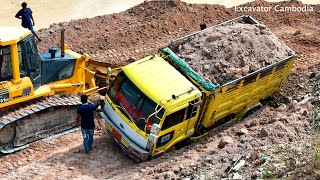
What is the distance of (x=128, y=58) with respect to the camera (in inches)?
656

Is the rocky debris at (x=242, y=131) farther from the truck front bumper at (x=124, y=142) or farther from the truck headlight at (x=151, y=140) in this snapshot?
the truck front bumper at (x=124, y=142)

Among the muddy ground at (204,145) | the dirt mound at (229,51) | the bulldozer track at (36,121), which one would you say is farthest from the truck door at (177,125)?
the bulldozer track at (36,121)

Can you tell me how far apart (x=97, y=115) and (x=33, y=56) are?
2220 millimetres

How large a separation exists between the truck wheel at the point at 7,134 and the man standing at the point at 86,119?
1.48m

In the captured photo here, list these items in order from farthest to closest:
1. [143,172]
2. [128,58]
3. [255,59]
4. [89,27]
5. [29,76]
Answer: [89,27] → [128,58] → [255,59] → [29,76] → [143,172]

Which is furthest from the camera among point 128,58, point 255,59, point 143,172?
point 128,58

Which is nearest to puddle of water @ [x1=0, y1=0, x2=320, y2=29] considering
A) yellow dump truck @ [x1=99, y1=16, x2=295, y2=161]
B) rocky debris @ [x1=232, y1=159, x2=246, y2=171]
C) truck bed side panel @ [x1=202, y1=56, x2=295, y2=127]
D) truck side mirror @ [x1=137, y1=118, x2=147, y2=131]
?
yellow dump truck @ [x1=99, y1=16, x2=295, y2=161]

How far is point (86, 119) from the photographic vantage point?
465 inches

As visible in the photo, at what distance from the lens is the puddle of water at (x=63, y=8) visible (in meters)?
23.0

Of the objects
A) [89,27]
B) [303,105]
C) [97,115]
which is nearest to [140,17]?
[89,27]

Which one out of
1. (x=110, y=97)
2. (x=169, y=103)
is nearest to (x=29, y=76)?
(x=110, y=97)

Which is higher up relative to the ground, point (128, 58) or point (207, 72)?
point (207, 72)

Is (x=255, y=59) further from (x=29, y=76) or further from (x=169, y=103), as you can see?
(x=29, y=76)

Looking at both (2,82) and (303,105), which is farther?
(303,105)
